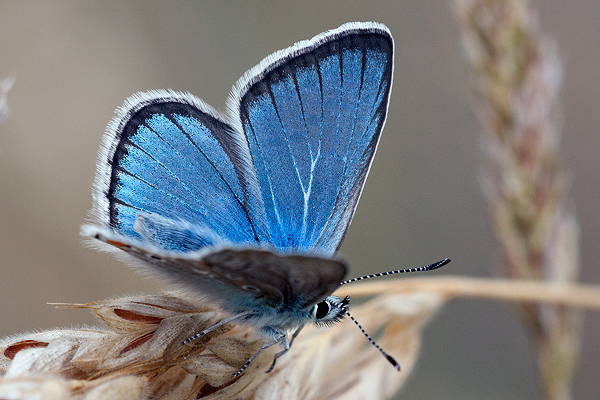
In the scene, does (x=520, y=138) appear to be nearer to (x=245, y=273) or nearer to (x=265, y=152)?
(x=265, y=152)

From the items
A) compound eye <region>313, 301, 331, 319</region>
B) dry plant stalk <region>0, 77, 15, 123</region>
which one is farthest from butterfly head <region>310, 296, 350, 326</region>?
dry plant stalk <region>0, 77, 15, 123</region>

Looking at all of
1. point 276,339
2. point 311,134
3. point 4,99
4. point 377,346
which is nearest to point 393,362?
point 377,346

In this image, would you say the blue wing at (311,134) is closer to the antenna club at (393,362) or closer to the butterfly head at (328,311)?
the butterfly head at (328,311)

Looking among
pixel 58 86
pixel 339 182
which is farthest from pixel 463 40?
pixel 58 86

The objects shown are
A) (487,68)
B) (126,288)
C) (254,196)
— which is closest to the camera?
(254,196)

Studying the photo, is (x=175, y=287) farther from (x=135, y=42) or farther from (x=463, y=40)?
(x=135, y=42)

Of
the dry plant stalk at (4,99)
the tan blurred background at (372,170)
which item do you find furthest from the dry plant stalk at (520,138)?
the dry plant stalk at (4,99)
